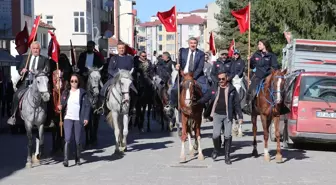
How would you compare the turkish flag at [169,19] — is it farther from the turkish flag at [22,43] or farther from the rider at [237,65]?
the turkish flag at [22,43]

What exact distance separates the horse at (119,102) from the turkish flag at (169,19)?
183cm

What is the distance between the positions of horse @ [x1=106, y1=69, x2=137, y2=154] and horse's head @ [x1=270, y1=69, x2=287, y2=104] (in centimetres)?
332

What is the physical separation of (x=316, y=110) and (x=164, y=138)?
17.1 feet

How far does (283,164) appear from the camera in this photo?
15117mm

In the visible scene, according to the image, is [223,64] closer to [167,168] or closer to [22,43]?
[167,168]

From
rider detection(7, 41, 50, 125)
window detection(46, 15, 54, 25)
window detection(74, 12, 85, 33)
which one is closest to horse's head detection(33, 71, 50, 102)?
rider detection(7, 41, 50, 125)

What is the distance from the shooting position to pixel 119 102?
663 inches

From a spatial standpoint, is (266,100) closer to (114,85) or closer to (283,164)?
(283,164)

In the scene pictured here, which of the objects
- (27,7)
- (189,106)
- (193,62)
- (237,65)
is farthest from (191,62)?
(27,7)

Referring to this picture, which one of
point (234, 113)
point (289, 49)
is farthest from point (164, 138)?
point (289, 49)

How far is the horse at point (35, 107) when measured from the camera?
1435 centimetres

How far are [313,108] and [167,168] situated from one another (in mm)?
4682

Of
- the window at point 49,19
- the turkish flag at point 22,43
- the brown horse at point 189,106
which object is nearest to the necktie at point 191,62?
the brown horse at point 189,106

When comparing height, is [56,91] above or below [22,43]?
below
